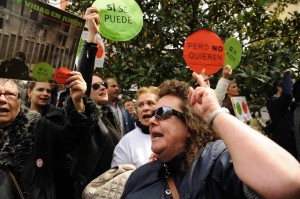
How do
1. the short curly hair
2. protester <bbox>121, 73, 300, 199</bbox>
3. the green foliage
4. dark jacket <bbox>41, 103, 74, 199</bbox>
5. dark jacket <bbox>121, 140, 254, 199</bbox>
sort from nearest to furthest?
protester <bbox>121, 73, 300, 199</bbox>
dark jacket <bbox>121, 140, 254, 199</bbox>
the short curly hair
dark jacket <bbox>41, 103, 74, 199</bbox>
the green foliage

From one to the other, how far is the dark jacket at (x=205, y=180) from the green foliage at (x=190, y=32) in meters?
3.37

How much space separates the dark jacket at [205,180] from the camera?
5.35 feet

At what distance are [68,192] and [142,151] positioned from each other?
673 millimetres

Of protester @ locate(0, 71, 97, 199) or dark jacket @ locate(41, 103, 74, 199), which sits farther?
dark jacket @ locate(41, 103, 74, 199)

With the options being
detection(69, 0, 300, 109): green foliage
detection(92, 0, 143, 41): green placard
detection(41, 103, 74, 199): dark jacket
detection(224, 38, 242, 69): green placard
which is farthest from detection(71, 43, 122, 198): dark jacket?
detection(69, 0, 300, 109): green foliage

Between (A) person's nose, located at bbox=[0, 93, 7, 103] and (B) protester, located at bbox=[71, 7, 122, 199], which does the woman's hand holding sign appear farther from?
(A) person's nose, located at bbox=[0, 93, 7, 103]

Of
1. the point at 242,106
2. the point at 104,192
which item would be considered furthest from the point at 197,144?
the point at 242,106

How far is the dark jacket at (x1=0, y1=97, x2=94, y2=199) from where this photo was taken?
2557 mm

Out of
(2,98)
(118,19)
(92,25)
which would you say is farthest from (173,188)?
(118,19)

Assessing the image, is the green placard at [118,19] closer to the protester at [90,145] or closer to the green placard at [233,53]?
the protester at [90,145]

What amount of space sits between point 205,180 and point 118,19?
198 centimetres

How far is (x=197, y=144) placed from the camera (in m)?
2.13

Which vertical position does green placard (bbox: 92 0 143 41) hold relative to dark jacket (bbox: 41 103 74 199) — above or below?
above

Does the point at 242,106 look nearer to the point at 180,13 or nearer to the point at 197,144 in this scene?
the point at 180,13
